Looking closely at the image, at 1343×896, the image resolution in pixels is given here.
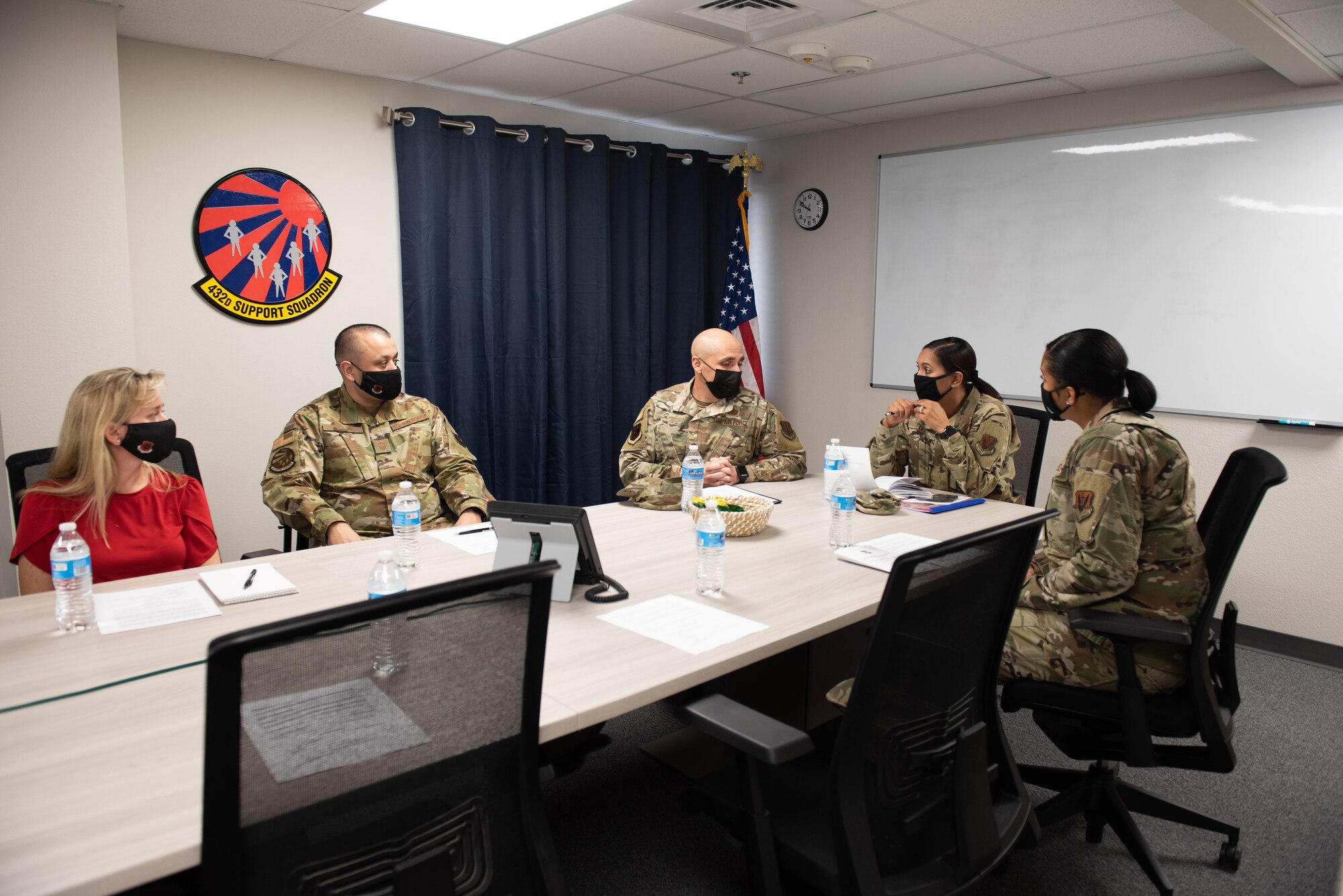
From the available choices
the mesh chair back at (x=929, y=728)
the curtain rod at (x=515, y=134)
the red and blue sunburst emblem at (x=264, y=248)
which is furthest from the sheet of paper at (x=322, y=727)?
the curtain rod at (x=515, y=134)

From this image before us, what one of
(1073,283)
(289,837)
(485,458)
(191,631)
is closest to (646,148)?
(485,458)

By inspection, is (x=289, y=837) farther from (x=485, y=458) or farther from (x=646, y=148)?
(x=646, y=148)

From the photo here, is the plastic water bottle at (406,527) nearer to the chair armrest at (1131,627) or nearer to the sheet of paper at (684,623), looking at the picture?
the sheet of paper at (684,623)

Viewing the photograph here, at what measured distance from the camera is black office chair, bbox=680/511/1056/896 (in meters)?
1.36

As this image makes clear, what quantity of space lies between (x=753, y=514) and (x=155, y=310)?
268 cm

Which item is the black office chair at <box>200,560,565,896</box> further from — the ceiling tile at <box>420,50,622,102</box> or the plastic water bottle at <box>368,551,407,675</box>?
the ceiling tile at <box>420,50,622,102</box>

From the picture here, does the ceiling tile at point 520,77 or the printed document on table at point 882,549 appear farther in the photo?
the ceiling tile at point 520,77

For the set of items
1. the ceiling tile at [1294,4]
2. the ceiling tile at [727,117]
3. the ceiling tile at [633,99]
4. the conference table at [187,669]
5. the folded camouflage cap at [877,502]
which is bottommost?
the conference table at [187,669]

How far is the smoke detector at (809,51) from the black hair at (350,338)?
6.28 feet

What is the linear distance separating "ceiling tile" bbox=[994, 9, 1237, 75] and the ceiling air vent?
95cm

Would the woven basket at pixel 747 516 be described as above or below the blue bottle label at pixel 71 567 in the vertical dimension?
below

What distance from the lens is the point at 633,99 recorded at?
4.30 meters

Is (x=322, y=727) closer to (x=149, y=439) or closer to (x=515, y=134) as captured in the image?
(x=149, y=439)

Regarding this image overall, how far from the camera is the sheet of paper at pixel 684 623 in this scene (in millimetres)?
1724
